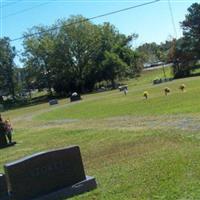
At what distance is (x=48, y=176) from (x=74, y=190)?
0.65m

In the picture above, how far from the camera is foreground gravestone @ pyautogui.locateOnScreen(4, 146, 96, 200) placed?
10.6 metres

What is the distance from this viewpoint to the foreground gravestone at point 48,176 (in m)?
10.6

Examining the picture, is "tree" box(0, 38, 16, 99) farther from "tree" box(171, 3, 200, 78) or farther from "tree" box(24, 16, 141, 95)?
"tree" box(171, 3, 200, 78)

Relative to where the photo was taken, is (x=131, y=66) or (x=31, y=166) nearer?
(x=31, y=166)

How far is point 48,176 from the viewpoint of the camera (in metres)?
10.9

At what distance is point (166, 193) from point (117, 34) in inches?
3752

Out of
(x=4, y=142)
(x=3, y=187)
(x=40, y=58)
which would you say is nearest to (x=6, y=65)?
(x=40, y=58)

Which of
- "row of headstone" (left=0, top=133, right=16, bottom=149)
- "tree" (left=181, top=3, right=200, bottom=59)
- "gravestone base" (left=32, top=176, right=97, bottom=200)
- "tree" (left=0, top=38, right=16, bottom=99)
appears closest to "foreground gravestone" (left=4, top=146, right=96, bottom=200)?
"gravestone base" (left=32, top=176, right=97, bottom=200)

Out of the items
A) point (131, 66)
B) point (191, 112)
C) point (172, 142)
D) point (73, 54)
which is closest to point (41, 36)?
point (73, 54)

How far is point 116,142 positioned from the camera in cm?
1905

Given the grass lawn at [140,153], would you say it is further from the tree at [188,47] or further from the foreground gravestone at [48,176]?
the tree at [188,47]

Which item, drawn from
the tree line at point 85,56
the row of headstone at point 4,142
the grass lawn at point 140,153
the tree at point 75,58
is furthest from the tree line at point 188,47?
the row of headstone at point 4,142

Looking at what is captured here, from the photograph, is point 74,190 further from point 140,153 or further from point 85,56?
point 85,56

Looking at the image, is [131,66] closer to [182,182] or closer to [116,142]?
[116,142]
